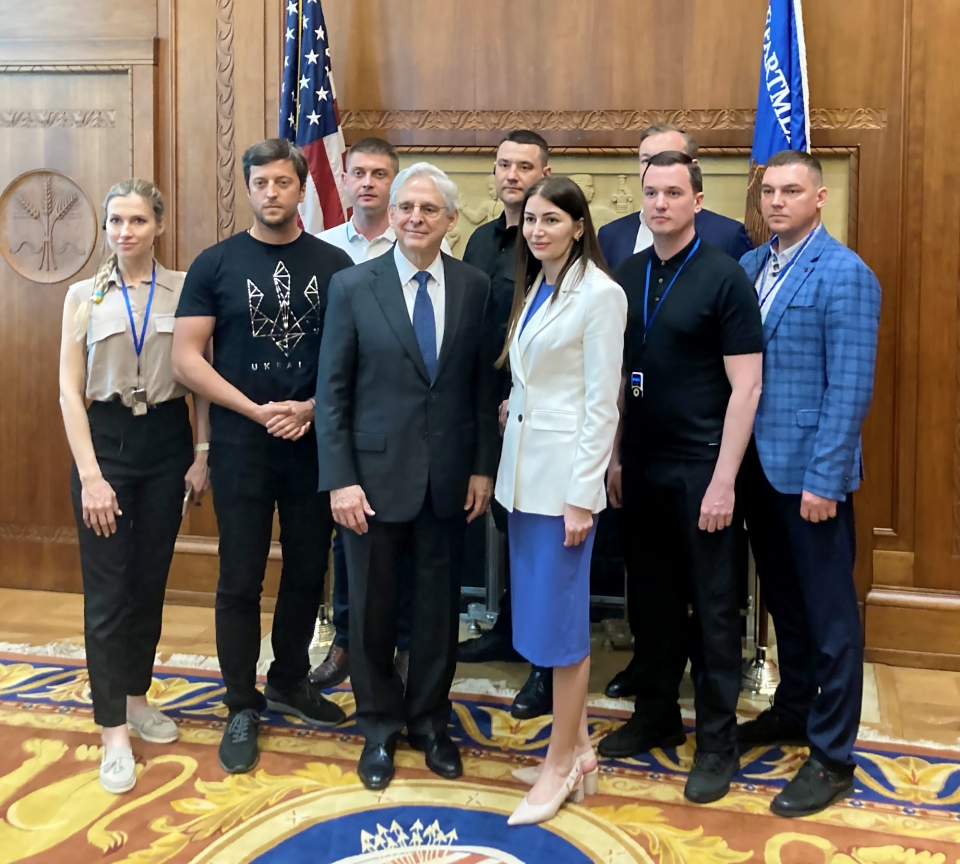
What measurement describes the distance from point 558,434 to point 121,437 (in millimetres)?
1177

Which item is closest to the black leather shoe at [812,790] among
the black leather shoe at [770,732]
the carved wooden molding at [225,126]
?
the black leather shoe at [770,732]

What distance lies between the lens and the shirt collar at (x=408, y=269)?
7.52 feet

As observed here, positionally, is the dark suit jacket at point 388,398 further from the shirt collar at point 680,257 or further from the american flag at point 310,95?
the american flag at point 310,95

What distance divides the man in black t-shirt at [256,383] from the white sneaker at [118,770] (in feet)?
0.79

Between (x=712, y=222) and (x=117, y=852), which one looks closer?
(x=117, y=852)

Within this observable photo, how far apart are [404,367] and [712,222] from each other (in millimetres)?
1263

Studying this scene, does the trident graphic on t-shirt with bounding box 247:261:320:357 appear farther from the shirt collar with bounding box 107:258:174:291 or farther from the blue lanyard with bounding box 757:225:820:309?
the blue lanyard with bounding box 757:225:820:309

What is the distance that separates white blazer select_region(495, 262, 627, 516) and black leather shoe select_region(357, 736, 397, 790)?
2.55ft

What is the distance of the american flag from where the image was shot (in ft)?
11.3

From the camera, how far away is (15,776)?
2418 mm

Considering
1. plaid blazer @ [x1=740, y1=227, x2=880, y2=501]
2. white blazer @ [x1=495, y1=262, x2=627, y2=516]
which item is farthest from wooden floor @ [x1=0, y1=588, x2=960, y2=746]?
white blazer @ [x1=495, y1=262, x2=627, y2=516]

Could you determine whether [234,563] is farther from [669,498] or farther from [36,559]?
[36,559]

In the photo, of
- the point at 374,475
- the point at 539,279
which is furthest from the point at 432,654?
the point at 539,279

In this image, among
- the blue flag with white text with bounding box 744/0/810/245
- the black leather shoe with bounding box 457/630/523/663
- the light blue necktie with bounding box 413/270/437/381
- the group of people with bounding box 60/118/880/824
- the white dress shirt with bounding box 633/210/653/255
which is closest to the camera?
the group of people with bounding box 60/118/880/824
